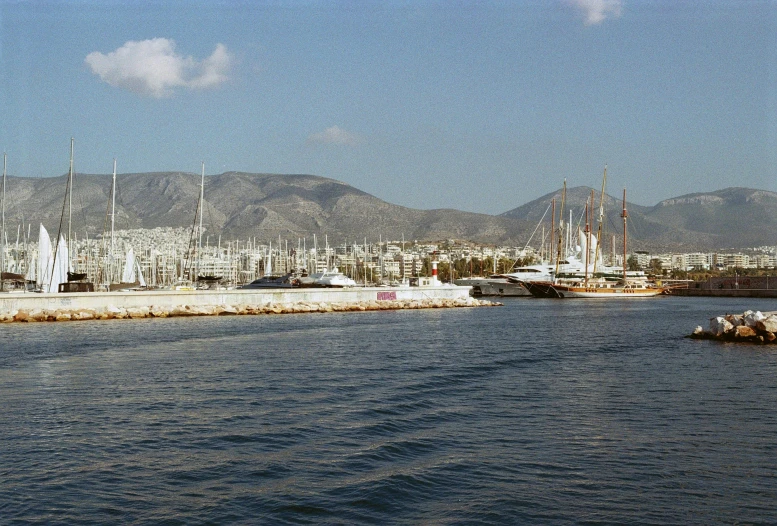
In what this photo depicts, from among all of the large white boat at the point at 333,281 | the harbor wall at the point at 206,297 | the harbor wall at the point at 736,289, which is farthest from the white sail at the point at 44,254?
the harbor wall at the point at 736,289

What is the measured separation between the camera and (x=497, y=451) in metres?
11.9

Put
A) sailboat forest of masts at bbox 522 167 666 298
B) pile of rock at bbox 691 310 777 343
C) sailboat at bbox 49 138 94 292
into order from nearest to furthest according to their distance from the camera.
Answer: pile of rock at bbox 691 310 777 343, sailboat at bbox 49 138 94 292, sailboat forest of masts at bbox 522 167 666 298

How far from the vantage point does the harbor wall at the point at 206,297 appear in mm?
43312

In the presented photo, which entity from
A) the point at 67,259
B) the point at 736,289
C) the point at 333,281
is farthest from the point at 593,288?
the point at 67,259

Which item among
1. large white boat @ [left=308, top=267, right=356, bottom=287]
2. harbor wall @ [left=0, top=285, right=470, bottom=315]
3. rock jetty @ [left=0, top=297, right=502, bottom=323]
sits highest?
large white boat @ [left=308, top=267, right=356, bottom=287]

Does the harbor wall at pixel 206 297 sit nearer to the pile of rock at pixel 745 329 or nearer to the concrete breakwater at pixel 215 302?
the concrete breakwater at pixel 215 302

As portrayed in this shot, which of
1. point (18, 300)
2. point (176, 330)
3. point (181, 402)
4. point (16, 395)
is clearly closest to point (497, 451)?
point (181, 402)

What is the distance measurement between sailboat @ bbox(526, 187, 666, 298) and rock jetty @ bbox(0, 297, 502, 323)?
31.9 metres

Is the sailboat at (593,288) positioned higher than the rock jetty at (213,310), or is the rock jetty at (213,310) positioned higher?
the sailboat at (593,288)

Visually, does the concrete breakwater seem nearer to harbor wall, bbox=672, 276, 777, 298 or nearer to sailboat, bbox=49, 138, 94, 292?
sailboat, bbox=49, 138, 94, 292

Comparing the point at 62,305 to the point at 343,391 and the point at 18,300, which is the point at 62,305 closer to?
the point at 18,300

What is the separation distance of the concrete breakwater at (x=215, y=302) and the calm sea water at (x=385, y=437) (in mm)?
18031

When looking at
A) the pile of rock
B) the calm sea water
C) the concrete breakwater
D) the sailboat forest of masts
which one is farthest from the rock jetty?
the sailboat forest of masts

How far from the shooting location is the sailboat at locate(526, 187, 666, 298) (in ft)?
316
